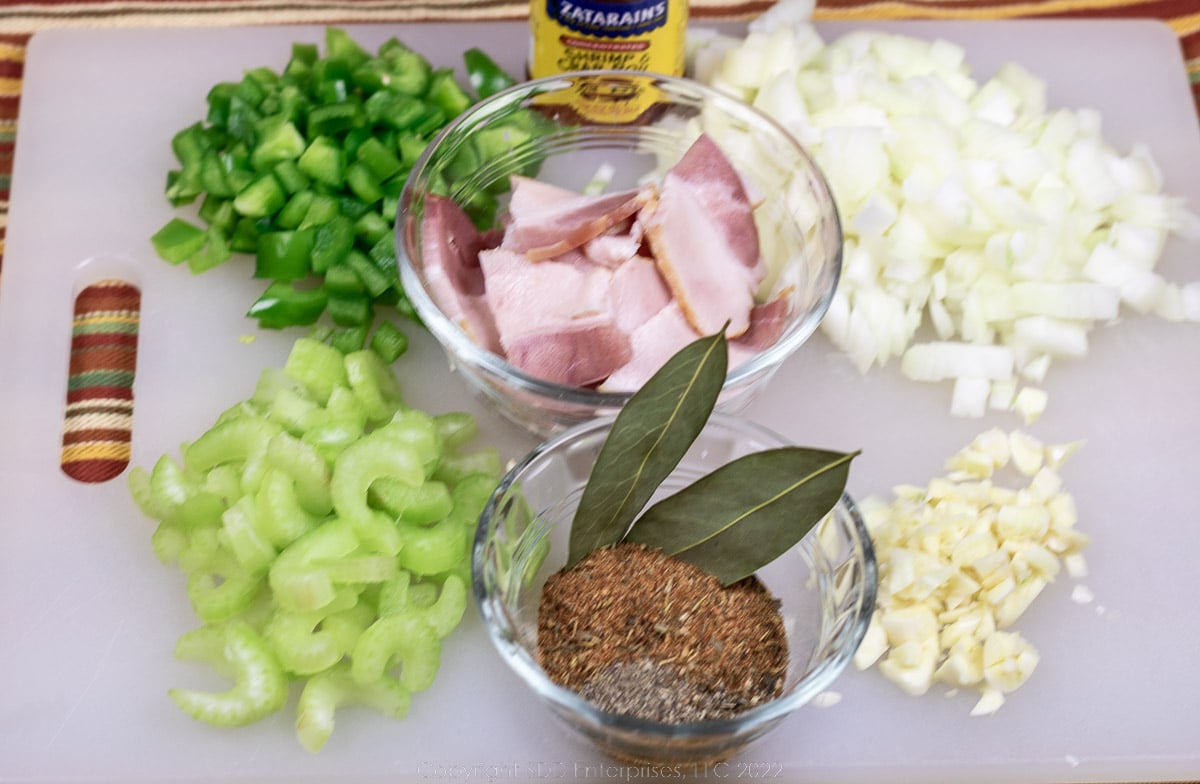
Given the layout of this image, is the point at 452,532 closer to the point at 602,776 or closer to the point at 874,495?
the point at 602,776

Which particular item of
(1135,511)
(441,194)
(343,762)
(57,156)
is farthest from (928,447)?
(57,156)

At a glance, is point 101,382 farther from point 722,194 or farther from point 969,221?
point 969,221

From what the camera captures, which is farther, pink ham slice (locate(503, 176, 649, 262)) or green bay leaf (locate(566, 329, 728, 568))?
pink ham slice (locate(503, 176, 649, 262))

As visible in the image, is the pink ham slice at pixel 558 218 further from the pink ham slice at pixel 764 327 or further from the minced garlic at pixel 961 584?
the minced garlic at pixel 961 584

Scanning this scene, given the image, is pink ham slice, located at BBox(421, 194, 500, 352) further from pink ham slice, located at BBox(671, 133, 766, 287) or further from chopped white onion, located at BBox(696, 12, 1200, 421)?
chopped white onion, located at BBox(696, 12, 1200, 421)

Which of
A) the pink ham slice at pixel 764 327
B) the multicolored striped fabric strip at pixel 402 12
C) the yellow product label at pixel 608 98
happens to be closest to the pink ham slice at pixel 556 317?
the pink ham slice at pixel 764 327

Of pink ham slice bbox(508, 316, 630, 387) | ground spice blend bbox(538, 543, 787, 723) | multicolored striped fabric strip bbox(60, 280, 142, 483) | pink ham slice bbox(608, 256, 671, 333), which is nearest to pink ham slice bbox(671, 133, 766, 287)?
pink ham slice bbox(608, 256, 671, 333)
